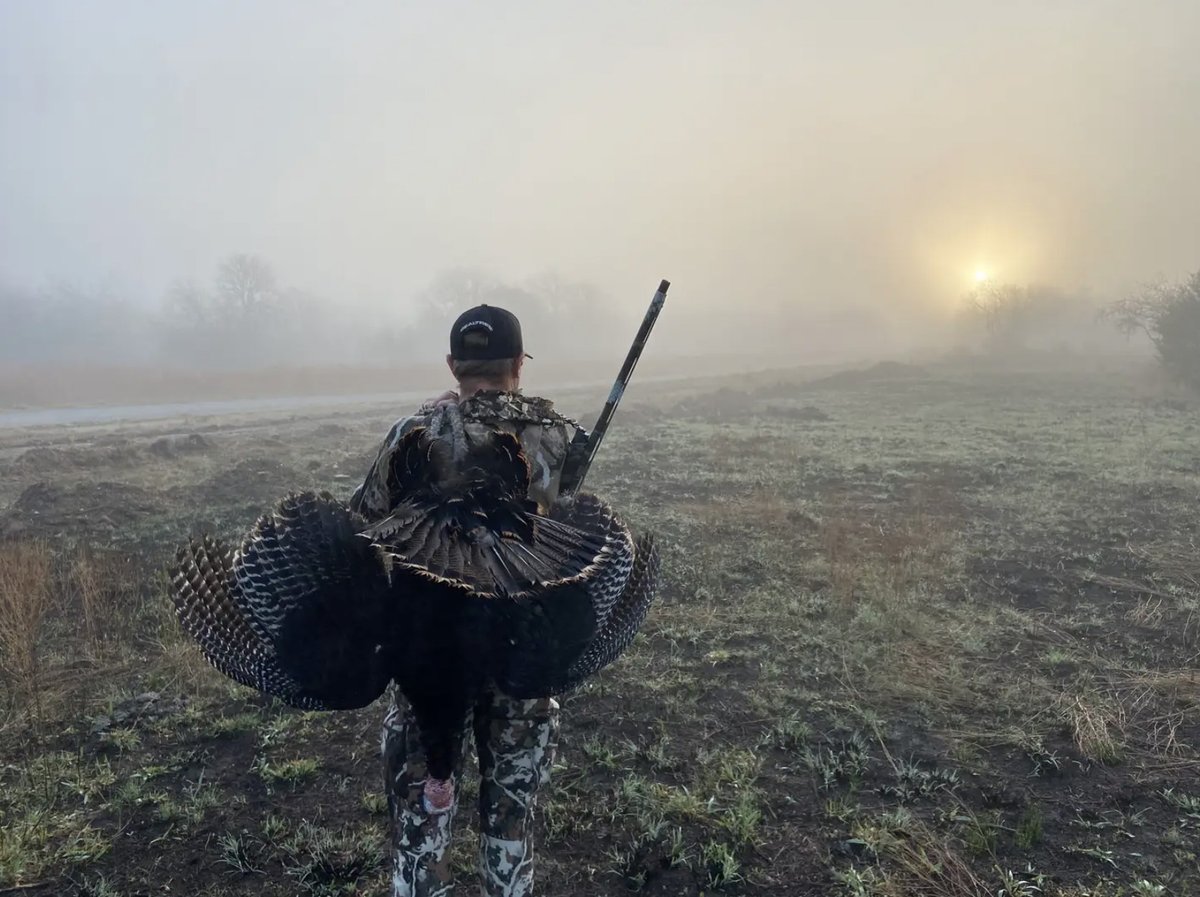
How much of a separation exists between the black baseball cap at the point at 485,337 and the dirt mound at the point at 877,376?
3588cm

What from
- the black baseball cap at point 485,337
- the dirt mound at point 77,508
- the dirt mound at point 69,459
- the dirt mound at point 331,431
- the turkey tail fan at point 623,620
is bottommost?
the dirt mound at point 77,508

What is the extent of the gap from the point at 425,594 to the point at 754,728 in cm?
402

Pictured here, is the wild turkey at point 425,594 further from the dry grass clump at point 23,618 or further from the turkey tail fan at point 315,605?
the dry grass clump at point 23,618

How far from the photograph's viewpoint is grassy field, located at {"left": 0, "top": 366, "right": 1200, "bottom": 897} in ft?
12.1

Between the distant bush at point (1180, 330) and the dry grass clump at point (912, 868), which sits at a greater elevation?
the distant bush at point (1180, 330)

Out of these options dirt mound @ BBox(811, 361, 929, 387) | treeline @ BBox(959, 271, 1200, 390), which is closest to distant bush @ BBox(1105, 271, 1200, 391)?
treeline @ BBox(959, 271, 1200, 390)

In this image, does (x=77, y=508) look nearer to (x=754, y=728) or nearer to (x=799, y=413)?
(x=754, y=728)

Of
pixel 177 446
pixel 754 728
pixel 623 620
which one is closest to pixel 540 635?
pixel 623 620

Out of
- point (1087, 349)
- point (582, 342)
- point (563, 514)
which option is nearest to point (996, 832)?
point (563, 514)

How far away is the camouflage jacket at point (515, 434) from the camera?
2.40m

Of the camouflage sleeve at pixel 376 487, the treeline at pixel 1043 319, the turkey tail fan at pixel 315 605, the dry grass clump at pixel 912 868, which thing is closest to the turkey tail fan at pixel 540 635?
the turkey tail fan at pixel 315 605

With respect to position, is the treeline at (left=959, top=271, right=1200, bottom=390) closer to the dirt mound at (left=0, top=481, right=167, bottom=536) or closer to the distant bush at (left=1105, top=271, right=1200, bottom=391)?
the distant bush at (left=1105, top=271, right=1200, bottom=391)

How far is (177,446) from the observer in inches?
677

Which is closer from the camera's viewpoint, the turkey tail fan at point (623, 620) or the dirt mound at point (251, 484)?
the turkey tail fan at point (623, 620)
